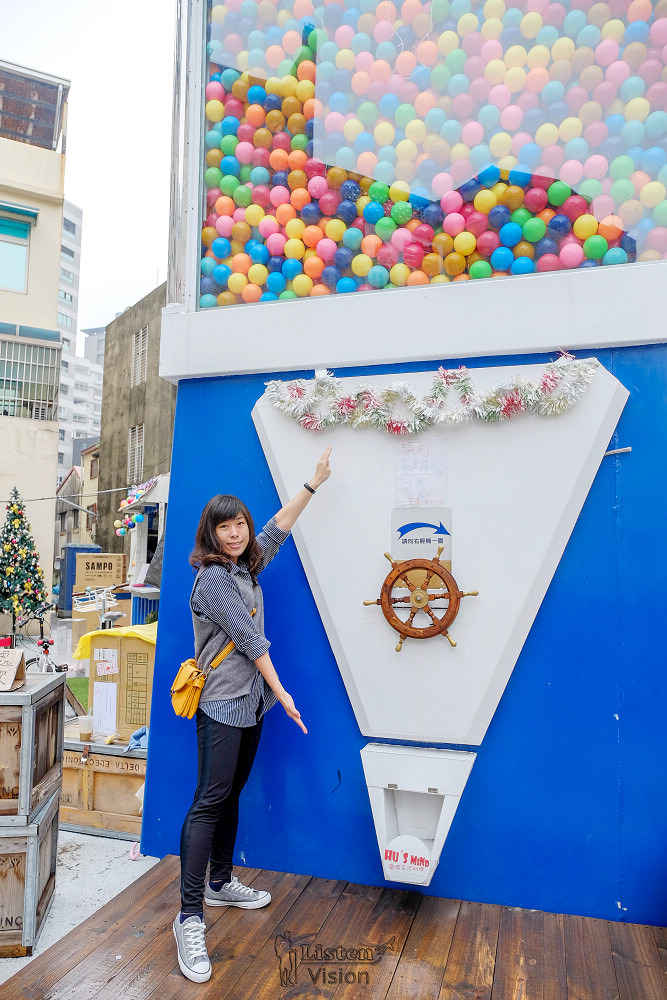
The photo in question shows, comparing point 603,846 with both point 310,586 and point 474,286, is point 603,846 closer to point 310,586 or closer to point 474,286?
point 310,586

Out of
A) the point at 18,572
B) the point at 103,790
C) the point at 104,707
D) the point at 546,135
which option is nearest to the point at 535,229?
the point at 546,135

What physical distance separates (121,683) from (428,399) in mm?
2331

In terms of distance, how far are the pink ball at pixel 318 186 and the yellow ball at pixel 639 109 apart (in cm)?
132

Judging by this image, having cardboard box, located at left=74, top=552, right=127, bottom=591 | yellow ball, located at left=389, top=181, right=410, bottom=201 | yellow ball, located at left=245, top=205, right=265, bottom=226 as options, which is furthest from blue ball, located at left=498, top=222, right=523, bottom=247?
cardboard box, located at left=74, top=552, right=127, bottom=591

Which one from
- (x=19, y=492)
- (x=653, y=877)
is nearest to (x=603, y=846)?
(x=653, y=877)

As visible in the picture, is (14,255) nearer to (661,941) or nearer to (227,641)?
(227,641)

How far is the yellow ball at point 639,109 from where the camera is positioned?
2.96 meters

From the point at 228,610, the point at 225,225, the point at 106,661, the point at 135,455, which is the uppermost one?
the point at 135,455

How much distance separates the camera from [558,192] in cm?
305

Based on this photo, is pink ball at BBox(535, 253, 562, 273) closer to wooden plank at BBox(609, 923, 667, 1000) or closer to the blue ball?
the blue ball

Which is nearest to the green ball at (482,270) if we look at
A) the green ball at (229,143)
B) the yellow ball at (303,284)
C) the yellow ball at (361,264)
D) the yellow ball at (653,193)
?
the yellow ball at (361,264)

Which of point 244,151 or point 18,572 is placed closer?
point 244,151

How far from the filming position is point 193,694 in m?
2.75

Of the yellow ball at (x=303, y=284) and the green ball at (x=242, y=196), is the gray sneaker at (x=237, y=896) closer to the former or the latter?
the yellow ball at (x=303, y=284)
